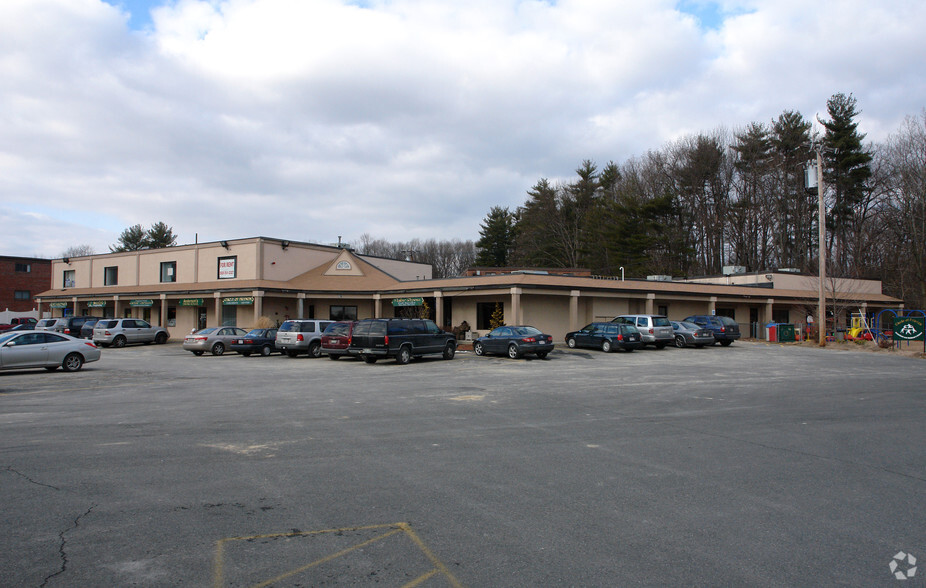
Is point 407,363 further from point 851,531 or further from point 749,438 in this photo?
point 851,531

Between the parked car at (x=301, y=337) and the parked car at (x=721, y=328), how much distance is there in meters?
20.4

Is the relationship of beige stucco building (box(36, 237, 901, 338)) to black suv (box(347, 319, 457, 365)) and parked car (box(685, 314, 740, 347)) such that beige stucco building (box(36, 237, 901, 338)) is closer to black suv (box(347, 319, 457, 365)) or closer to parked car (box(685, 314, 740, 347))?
parked car (box(685, 314, 740, 347))

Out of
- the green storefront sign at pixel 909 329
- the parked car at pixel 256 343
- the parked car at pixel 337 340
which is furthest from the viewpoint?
the parked car at pixel 256 343

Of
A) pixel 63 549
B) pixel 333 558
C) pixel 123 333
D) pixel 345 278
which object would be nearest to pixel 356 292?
pixel 345 278

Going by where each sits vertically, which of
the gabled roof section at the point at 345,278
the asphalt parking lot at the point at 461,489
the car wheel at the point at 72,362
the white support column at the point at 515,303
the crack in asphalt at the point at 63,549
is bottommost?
the asphalt parking lot at the point at 461,489

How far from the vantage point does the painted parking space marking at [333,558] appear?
3961mm

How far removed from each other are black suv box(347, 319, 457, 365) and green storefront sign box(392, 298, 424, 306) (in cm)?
1251

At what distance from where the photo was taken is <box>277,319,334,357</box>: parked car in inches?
1007

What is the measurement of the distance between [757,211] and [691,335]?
1168 inches

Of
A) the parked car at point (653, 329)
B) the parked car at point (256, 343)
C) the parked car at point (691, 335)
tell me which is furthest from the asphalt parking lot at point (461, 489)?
the parked car at point (691, 335)

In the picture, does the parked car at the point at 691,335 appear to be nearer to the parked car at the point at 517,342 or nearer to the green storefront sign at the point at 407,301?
the parked car at the point at 517,342

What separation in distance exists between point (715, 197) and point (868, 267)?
47.8 ft

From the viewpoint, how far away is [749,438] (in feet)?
28.2

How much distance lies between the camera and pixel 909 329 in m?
26.6
